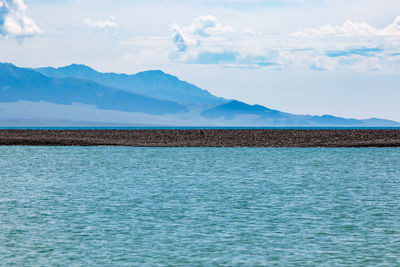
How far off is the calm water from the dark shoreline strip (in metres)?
38.3

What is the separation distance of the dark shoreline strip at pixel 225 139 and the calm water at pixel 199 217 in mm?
38349

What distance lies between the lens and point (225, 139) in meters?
91.2

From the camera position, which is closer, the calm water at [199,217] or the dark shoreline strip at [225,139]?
the calm water at [199,217]

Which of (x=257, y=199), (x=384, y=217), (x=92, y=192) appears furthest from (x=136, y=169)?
(x=384, y=217)

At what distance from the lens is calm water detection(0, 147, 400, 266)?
722 inches

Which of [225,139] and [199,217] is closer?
[199,217]

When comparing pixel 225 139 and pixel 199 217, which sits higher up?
pixel 225 139

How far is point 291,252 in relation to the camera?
18.7 meters

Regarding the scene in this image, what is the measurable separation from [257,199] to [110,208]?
7.41m

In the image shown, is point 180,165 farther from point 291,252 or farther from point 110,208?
→ point 291,252

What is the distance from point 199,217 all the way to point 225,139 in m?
66.6

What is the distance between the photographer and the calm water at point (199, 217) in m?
Result: 18.3

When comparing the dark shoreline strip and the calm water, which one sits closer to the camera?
the calm water

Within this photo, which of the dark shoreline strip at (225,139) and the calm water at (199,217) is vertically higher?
the dark shoreline strip at (225,139)
